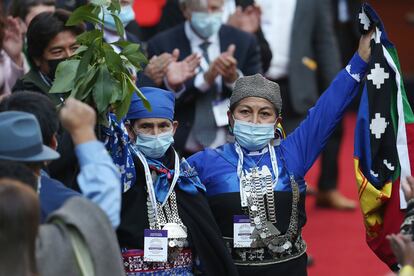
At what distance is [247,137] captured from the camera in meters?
5.61

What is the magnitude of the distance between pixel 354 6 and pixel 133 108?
635 centimetres

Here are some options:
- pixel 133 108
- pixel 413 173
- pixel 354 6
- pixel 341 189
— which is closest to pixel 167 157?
pixel 133 108

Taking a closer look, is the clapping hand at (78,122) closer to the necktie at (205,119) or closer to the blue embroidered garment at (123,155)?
the blue embroidered garment at (123,155)

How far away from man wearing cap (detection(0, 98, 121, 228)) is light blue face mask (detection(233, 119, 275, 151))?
1439mm

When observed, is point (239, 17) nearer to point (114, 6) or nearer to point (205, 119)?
point (205, 119)

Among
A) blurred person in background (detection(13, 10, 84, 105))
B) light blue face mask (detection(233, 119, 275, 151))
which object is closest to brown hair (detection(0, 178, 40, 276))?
light blue face mask (detection(233, 119, 275, 151))

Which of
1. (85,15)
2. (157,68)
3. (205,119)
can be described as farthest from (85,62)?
(205,119)

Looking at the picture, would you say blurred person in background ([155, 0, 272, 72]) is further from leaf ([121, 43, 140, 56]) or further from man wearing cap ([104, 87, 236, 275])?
man wearing cap ([104, 87, 236, 275])

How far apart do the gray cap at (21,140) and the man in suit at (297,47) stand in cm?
446

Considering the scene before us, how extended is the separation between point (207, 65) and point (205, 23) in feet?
0.90

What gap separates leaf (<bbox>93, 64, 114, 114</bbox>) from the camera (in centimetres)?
507

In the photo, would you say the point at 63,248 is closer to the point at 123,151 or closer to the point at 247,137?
the point at 123,151

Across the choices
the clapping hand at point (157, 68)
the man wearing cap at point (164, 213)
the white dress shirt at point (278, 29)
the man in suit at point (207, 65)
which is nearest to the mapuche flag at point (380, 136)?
the man wearing cap at point (164, 213)

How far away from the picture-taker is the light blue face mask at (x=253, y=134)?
5609mm
